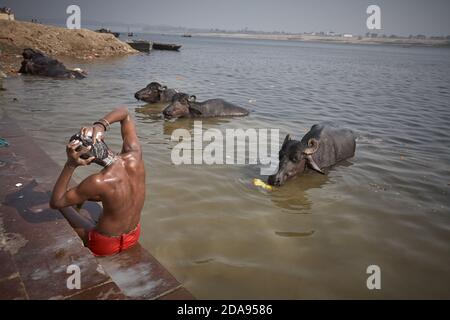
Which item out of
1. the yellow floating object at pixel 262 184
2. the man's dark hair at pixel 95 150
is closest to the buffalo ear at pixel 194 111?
the yellow floating object at pixel 262 184

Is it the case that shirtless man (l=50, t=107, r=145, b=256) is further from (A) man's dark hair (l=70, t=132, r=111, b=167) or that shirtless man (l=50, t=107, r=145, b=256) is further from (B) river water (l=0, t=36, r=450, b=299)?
(B) river water (l=0, t=36, r=450, b=299)

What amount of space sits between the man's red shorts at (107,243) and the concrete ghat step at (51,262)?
74 mm

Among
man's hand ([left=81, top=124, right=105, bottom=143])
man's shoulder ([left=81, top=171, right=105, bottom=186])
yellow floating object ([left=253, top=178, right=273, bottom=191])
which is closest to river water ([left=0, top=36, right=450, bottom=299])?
yellow floating object ([left=253, top=178, right=273, bottom=191])

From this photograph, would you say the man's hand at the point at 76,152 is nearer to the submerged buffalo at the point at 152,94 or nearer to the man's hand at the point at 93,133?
the man's hand at the point at 93,133

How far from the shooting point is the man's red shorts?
316cm

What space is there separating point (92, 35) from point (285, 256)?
33.8m

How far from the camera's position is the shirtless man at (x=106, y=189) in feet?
8.82

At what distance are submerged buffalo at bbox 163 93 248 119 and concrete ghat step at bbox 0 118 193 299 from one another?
6057 millimetres

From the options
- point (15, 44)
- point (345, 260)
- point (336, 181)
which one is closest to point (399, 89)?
point (336, 181)

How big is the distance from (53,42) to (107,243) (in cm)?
3047

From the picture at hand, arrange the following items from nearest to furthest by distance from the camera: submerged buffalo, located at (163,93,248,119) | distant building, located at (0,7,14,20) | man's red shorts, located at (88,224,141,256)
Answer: man's red shorts, located at (88,224,141,256), submerged buffalo, located at (163,93,248,119), distant building, located at (0,7,14,20)

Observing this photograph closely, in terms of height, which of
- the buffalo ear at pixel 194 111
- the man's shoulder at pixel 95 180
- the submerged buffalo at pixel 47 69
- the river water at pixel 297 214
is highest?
the submerged buffalo at pixel 47 69
